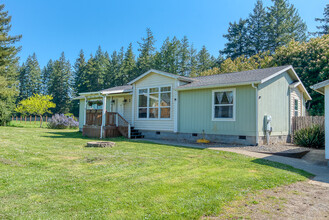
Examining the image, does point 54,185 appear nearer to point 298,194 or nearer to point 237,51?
point 298,194

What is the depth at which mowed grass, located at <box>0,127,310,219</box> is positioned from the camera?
112 inches

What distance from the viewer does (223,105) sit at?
10430 millimetres

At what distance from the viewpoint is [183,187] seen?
385cm

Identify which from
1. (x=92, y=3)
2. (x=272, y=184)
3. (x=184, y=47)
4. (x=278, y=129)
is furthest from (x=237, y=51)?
(x=272, y=184)

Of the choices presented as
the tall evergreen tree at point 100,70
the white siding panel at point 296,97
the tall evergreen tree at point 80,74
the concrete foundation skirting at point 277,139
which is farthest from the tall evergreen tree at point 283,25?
the tall evergreen tree at point 80,74

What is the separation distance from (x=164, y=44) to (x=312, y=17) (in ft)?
78.8

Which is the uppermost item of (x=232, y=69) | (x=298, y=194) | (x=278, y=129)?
(x=232, y=69)

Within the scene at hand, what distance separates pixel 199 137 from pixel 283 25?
31.5 metres

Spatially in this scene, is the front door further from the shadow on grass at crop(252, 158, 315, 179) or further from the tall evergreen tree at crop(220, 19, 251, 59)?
the tall evergreen tree at crop(220, 19, 251, 59)

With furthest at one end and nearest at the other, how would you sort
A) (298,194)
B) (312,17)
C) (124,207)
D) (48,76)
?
(48,76), (312,17), (298,194), (124,207)

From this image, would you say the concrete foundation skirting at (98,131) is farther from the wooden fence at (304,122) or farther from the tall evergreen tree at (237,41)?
the tall evergreen tree at (237,41)

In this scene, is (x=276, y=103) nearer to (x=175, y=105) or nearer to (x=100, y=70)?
(x=175, y=105)

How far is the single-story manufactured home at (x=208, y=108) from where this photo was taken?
9.84m

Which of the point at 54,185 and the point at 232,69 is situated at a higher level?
the point at 232,69
